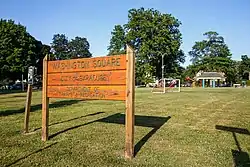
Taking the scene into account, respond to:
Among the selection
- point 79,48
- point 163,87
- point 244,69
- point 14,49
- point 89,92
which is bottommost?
point 163,87

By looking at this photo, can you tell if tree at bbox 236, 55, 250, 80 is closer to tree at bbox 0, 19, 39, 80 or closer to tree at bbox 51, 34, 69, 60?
tree at bbox 51, 34, 69, 60

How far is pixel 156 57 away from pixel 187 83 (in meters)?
27.1

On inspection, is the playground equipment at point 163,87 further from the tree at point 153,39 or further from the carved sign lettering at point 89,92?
the carved sign lettering at point 89,92

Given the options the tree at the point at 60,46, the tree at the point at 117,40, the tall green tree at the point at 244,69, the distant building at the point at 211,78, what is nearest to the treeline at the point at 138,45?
the tree at the point at 117,40

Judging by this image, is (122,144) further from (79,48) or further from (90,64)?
(79,48)

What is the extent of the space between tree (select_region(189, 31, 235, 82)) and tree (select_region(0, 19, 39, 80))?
5299 centimetres

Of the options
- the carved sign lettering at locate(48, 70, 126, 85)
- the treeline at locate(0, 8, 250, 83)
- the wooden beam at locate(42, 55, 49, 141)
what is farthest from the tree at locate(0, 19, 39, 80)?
the carved sign lettering at locate(48, 70, 126, 85)

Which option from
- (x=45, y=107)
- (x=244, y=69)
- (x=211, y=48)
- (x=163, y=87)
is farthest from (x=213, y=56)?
(x=45, y=107)

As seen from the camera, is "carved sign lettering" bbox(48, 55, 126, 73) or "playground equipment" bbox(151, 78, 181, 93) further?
"playground equipment" bbox(151, 78, 181, 93)

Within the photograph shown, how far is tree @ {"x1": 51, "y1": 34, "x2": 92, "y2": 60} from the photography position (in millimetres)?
106062

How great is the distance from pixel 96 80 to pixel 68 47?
10871cm

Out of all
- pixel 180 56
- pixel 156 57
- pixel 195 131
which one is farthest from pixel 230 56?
pixel 195 131

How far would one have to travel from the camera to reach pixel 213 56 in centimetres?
8331

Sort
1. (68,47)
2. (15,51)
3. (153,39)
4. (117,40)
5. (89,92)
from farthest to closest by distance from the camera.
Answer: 1. (68,47)
2. (117,40)
3. (153,39)
4. (15,51)
5. (89,92)
